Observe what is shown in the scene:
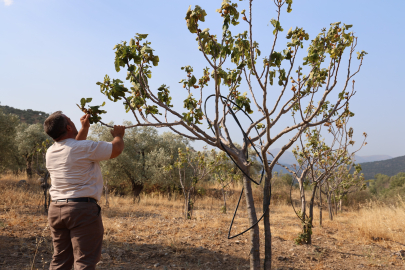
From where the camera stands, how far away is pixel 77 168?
2.46 meters

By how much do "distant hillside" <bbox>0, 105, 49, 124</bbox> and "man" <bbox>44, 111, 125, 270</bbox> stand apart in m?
36.5

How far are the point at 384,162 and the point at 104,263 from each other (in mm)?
77557

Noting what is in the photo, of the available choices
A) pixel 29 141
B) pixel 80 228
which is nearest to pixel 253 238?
pixel 80 228

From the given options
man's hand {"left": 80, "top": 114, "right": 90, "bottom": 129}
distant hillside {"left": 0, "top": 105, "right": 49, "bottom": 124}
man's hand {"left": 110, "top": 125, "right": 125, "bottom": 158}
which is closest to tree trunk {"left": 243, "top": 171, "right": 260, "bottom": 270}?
man's hand {"left": 110, "top": 125, "right": 125, "bottom": 158}

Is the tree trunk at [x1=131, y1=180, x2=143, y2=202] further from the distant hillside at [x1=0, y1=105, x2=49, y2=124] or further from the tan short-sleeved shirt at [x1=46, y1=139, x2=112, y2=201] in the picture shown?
the distant hillside at [x1=0, y1=105, x2=49, y2=124]

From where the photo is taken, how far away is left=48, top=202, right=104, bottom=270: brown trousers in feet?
7.64

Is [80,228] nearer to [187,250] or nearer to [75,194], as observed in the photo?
[75,194]

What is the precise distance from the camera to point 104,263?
4.73 m

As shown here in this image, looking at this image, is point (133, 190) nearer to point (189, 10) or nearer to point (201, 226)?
point (201, 226)

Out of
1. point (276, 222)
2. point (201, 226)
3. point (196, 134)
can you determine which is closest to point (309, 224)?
point (201, 226)

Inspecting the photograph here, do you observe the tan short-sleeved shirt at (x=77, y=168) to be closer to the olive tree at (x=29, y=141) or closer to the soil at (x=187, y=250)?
the soil at (x=187, y=250)

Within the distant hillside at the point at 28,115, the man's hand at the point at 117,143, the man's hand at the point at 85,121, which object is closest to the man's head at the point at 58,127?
the man's hand at the point at 85,121

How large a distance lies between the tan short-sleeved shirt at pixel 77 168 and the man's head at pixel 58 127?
A: 121mm

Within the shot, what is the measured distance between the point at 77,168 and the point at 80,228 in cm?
53
